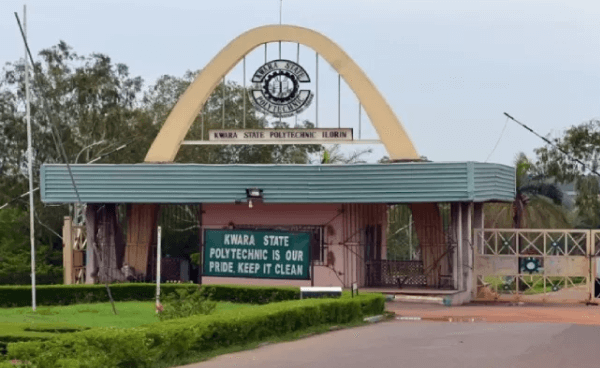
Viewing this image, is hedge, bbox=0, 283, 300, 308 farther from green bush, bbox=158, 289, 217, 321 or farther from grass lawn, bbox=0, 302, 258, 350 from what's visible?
green bush, bbox=158, 289, 217, 321

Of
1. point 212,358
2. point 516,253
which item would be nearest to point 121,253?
point 516,253

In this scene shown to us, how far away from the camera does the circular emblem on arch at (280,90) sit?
38031 mm

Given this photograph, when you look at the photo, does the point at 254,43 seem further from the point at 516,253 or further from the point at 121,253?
the point at 516,253

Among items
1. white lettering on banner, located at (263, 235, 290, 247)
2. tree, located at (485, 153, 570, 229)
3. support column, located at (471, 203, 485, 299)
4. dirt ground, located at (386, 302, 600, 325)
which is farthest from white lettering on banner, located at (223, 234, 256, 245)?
tree, located at (485, 153, 570, 229)

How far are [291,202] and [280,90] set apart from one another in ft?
13.5

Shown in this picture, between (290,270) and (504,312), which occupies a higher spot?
(290,270)

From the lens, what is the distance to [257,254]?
37500mm

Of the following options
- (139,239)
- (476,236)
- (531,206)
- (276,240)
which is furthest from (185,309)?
(531,206)

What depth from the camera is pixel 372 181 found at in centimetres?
3553

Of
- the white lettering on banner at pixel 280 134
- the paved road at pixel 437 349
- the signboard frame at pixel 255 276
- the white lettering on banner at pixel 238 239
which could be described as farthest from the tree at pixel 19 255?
the paved road at pixel 437 349

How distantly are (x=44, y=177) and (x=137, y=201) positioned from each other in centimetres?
324

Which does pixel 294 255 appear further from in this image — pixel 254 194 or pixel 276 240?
pixel 254 194

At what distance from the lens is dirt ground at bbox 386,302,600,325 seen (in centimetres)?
2850

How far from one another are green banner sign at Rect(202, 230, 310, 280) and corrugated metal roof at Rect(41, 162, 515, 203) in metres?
1.56
